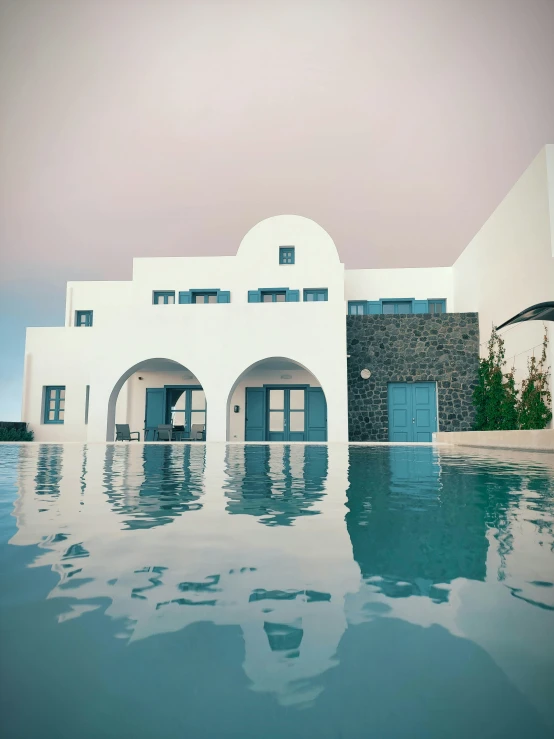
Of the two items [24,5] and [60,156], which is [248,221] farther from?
[24,5]

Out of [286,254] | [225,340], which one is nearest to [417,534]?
[225,340]

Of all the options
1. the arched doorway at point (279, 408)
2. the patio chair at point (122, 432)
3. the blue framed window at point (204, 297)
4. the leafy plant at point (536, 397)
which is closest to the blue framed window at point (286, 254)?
the blue framed window at point (204, 297)

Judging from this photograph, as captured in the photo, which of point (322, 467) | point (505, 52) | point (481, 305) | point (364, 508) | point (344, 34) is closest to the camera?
point (364, 508)

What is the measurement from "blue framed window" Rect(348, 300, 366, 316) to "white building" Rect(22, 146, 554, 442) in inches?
1.5

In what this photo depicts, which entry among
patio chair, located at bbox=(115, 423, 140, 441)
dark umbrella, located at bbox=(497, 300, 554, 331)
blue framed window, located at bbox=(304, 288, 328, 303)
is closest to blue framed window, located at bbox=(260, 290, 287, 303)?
blue framed window, located at bbox=(304, 288, 328, 303)

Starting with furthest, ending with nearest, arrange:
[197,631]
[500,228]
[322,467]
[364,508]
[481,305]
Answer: [481,305] → [500,228] → [322,467] → [364,508] → [197,631]

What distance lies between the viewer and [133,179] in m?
29.6

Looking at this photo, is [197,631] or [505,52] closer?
[197,631]

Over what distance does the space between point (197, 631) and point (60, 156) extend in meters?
34.2

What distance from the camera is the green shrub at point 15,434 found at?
1728 cm

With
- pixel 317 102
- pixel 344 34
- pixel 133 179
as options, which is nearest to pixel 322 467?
pixel 133 179

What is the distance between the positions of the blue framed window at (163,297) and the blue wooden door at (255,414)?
14.4 ft

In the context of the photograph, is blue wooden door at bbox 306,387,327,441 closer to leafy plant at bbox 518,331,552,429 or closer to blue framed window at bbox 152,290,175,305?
blue framed window at bbox 152,290,175,305

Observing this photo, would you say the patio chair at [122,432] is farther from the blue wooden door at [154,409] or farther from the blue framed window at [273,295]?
the blue framed window at [273,295]
